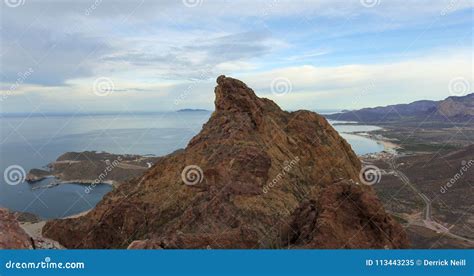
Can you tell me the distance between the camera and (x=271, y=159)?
4103cm

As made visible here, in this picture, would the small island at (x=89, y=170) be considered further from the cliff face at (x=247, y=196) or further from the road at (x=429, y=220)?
the road at (x=429, y=220)

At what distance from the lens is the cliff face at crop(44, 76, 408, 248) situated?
2466 centimetres

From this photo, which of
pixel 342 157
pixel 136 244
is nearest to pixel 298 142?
pixel 342 157

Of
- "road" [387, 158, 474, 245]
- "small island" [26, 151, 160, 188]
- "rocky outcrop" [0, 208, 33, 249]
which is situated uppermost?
"small island" [26, 151, 160, 188]

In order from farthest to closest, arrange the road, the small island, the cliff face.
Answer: the small island < the road < the cliff face

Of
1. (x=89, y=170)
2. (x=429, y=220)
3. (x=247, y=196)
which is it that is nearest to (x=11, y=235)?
(x=247, y=196)

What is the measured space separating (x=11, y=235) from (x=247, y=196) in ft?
67.2

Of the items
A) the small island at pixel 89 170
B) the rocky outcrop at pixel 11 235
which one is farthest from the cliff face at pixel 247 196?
the small island at pixel 89 170

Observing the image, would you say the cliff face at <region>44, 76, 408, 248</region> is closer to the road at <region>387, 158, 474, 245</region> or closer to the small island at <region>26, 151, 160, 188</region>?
the road at <region>387, 158, 474, 245</region>

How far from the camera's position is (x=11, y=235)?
1684 cm

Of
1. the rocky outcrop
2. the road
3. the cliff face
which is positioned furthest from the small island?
the rocky outcrop

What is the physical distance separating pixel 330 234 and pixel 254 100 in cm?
2640

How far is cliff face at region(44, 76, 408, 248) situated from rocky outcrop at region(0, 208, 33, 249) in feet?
15.7

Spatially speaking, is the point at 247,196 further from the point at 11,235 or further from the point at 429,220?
the point at 429,220
